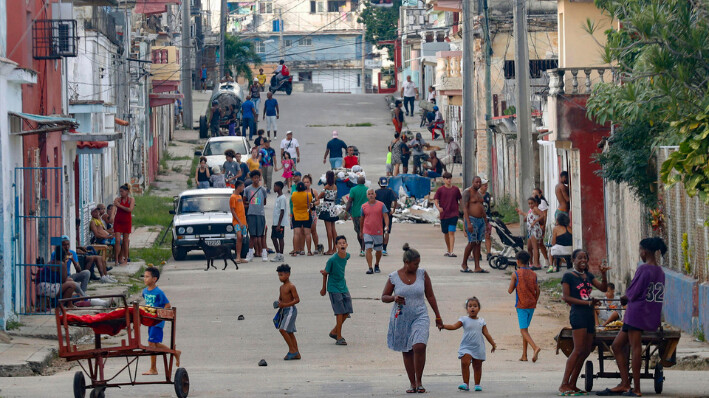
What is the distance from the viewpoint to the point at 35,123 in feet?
63.8

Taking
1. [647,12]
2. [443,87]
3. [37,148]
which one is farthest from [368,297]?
[443,87]

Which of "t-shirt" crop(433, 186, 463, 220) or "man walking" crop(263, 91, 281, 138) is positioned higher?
"man walking" crop(263, 91, 281, 138)

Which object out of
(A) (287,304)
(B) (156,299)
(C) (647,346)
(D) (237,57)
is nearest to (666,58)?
(C) (647,346)

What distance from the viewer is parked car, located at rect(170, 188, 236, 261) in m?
26.3

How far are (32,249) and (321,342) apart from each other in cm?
577

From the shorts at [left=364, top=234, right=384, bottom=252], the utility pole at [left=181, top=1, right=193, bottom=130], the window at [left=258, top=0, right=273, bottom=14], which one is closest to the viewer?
the shorts at [left=364, top=234, right=384, bottom=252]

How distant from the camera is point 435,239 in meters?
29.7

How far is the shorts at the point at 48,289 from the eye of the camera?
1861 cm

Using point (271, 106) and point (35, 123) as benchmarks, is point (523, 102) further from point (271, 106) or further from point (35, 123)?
point (271, 106)

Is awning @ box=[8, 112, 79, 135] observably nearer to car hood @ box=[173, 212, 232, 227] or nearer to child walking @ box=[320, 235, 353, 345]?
child walking @ box=[320, 235, 353, 345]

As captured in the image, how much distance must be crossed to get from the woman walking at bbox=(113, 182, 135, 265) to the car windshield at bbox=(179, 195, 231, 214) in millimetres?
2292

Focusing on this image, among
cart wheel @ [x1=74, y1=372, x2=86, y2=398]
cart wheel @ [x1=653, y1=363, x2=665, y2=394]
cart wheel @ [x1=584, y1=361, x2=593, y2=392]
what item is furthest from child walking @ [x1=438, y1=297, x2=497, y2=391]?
cart wheel @ [x1=74, y1=372, x2=86, y2=398]

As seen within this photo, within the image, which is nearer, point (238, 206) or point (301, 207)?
point (238, 206)

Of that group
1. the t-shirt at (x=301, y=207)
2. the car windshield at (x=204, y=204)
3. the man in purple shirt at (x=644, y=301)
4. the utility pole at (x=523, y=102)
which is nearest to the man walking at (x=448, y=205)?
the utility pole at (x=523, y=102)
